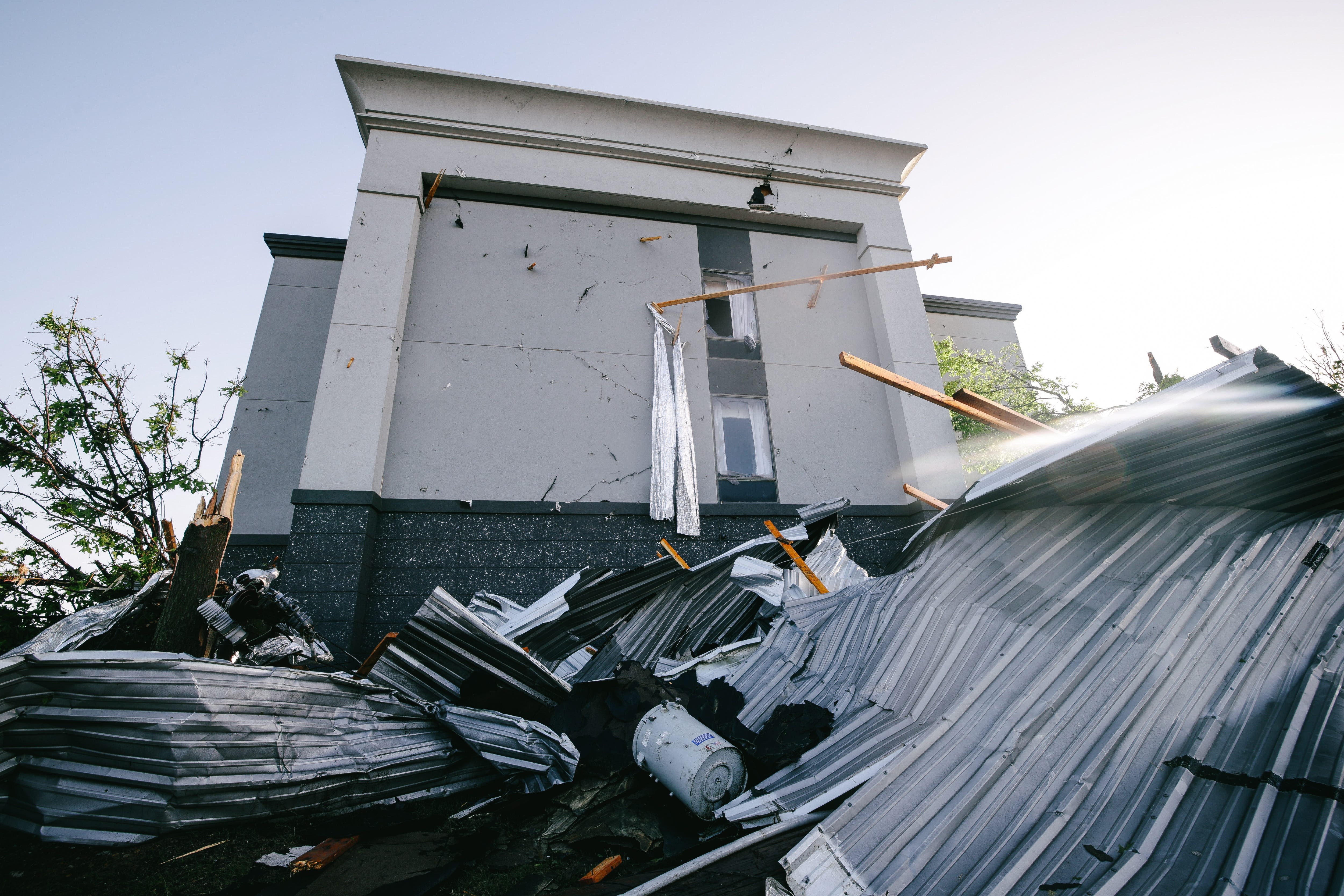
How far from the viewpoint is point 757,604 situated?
5.46m

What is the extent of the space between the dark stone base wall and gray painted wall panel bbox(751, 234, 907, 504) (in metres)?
0.72

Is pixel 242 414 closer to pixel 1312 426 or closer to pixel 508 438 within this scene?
pixel 508 438

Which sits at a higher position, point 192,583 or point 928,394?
point 928,394

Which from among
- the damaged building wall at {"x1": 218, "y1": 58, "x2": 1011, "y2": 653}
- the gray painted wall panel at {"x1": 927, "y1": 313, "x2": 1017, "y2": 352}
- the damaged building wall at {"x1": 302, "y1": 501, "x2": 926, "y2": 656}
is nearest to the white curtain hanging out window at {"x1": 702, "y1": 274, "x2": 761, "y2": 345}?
the damaged building wall at {"x1": 218, "y1": 58, "x2": 1011, "y2": 653}

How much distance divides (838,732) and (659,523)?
447cm

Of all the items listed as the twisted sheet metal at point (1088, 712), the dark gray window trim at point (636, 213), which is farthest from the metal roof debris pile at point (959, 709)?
the dark gray window trim at point (636, 213)

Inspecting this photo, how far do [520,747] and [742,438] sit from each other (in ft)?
18.6

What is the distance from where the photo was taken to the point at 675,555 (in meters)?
5.80

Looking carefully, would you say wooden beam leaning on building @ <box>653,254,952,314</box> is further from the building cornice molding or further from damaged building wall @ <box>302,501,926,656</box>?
damaged building wall @ <box>302,501,926,656</box>

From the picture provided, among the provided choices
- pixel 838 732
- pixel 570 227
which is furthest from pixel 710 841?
pixel 570 227

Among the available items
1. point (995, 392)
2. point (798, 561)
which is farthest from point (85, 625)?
point (995, 392)

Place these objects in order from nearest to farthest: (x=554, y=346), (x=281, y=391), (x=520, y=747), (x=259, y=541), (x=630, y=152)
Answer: (x=520, y=747) → (x=259, y=541) → (x=554, y=346) → (x=281, y=391) → (x=630, y=152)

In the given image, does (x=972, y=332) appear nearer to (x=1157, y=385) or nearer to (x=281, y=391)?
(x=1157, y=385)

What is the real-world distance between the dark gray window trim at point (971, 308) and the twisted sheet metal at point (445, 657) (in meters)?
13.1
